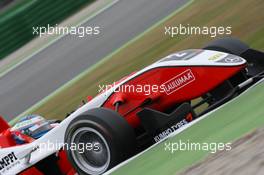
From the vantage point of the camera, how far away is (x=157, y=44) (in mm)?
14016

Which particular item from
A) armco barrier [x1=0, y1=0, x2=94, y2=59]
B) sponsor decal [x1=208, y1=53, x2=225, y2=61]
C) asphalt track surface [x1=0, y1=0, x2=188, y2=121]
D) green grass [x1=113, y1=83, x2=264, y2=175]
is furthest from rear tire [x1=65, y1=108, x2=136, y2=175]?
armco barrier [x1=0, y1=0, x2=94, y2=59]

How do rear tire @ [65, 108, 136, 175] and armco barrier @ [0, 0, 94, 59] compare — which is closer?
rear tire @ [65, 108, 136, 175]

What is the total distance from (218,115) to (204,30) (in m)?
6.80

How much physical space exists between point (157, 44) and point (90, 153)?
297 inches

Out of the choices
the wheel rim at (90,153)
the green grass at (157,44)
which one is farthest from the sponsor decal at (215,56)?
the green grass at (157,44)

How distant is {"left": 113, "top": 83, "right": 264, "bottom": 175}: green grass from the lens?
18.9ft

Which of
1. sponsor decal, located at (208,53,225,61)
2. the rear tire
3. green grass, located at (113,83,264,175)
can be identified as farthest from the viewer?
sponsor decal, located at (208,53,225,61)

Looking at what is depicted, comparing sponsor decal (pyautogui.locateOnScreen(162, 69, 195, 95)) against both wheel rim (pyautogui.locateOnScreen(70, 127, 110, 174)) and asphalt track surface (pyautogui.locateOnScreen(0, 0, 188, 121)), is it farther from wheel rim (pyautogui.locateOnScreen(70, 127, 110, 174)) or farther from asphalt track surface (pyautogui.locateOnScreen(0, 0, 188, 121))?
asphalt track surface (pyautogui.locateOnScreen(0, 0, 188, 121))

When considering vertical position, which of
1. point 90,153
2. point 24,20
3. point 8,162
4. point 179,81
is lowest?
point 90,153

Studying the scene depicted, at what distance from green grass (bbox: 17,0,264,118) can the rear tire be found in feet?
18.1

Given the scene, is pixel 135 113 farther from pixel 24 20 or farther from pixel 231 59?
pixel 24 20

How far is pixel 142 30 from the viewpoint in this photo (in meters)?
15.8

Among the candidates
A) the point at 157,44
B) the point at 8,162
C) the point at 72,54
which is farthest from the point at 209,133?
the point at 72,54

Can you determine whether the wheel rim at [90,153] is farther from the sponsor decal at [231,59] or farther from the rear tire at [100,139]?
the sponsor decal at [231,59]
